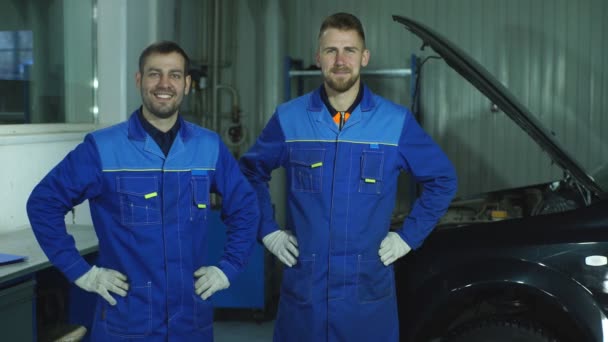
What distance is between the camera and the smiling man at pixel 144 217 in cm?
218

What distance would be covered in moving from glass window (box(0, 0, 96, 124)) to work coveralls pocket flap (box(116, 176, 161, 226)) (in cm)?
162

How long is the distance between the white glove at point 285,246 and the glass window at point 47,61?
172 cm

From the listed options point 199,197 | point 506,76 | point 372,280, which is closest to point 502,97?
point 372,280

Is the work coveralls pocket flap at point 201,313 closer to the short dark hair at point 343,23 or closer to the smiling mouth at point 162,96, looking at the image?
the smiling mouth at point 162,96

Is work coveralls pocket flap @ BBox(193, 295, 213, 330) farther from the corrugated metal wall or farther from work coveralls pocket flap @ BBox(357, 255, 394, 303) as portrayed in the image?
the corrugated metal wall

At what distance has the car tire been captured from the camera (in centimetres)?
277

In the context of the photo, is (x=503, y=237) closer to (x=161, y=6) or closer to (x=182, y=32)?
(x=161, y=6)

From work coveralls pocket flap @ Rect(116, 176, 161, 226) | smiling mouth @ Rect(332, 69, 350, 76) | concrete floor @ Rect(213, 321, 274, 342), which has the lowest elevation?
concrete floor @ Rect(213, 321, 274, 342)

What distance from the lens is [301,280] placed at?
248cm

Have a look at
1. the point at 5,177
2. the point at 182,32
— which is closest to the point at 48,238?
the point at 5,177

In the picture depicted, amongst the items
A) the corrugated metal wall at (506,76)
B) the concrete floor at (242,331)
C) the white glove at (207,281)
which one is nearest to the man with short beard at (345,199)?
the white glove at (207,281)

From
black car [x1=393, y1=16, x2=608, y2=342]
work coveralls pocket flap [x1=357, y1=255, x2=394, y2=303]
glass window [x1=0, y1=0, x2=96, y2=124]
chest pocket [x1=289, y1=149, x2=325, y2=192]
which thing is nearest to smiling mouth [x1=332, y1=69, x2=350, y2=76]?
chest pocket [x1=289, y1=149, x2=325, y2=192]

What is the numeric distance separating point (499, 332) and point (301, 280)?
2.88ft

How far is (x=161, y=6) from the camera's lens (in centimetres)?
479
